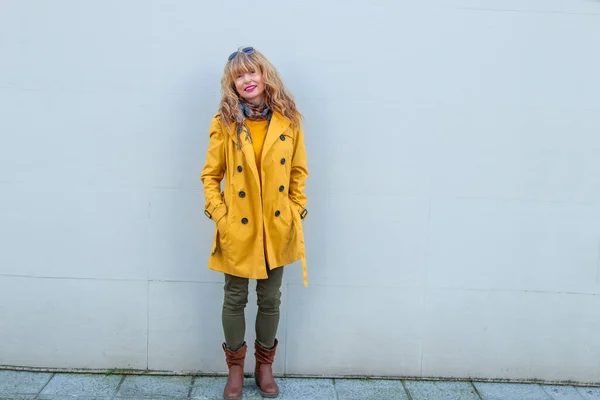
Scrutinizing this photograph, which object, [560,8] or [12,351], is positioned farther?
[12,351]

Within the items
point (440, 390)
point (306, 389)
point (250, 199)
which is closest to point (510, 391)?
point (440, 390)

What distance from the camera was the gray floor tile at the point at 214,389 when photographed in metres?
3.82

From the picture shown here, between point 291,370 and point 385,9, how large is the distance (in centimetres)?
234

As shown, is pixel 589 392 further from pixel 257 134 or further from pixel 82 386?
pixel 82 386

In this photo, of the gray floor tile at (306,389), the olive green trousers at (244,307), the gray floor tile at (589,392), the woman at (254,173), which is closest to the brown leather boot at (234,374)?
the olive green trousers at (244,307)

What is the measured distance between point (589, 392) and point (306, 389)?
179 centimetres

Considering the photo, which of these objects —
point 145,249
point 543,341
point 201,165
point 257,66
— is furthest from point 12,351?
point 543,341

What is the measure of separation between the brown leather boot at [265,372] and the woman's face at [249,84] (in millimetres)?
1490

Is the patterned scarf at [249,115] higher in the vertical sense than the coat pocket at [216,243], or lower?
higher

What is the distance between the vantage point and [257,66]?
3.53m

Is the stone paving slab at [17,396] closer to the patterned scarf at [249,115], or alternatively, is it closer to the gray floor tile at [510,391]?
the patterned scarf at [249,115]

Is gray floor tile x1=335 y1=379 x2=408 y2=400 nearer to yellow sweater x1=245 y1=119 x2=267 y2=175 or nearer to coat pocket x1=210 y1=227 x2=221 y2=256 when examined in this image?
coat pocket x1=210 y1=227 x2=221 y2=256

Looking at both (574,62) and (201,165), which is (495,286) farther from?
(201,165)

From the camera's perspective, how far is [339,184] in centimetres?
398
